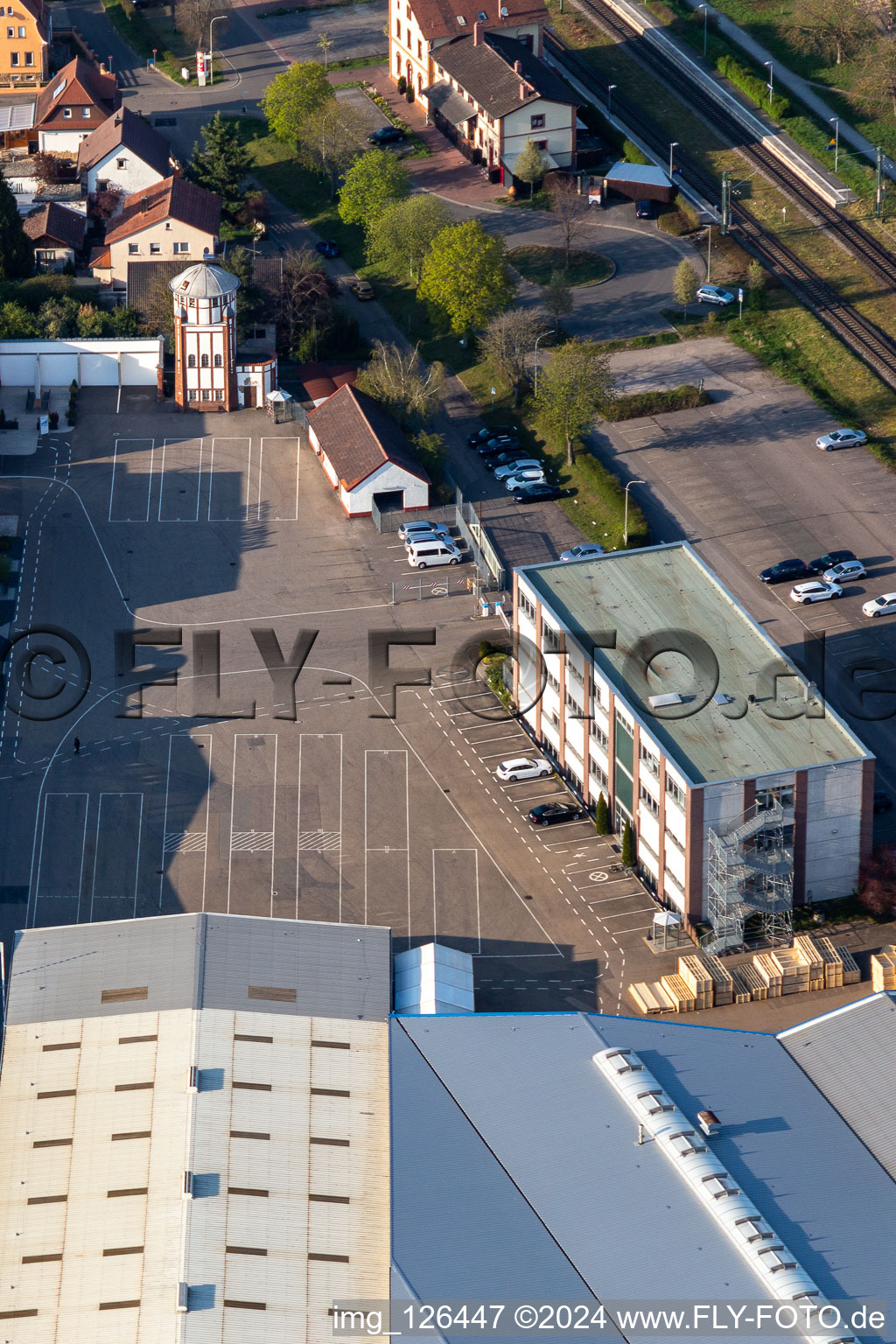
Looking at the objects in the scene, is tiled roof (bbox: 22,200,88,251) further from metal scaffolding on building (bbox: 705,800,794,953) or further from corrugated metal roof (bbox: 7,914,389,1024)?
metal scaffolding on building (bbox: 705,800,794,953)

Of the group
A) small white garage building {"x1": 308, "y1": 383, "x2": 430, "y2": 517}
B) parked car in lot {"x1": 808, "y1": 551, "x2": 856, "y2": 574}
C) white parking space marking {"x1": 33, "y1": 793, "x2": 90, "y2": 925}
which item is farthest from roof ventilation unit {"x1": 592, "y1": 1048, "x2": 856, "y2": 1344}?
small white garage building {"x1": 308, "y1": 383, "x2": 430, "y2": 517}

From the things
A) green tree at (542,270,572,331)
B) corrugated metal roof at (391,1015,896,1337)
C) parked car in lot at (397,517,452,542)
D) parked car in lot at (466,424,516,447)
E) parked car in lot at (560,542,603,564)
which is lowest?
corrugated metal roof at (391,1015,896,1337)

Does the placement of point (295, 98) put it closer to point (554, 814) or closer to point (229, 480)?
point (229, 480)

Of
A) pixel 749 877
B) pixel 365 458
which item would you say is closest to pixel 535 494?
pixel 365 458

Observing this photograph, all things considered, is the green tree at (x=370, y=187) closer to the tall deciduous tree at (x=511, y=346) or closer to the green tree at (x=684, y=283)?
the tall deciduous tree at (x=511, y=346)

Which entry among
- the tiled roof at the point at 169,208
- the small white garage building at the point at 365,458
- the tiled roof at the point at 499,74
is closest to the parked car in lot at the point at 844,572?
the small white garage building at the point at 365,458

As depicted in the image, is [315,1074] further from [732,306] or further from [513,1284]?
[732,306]
